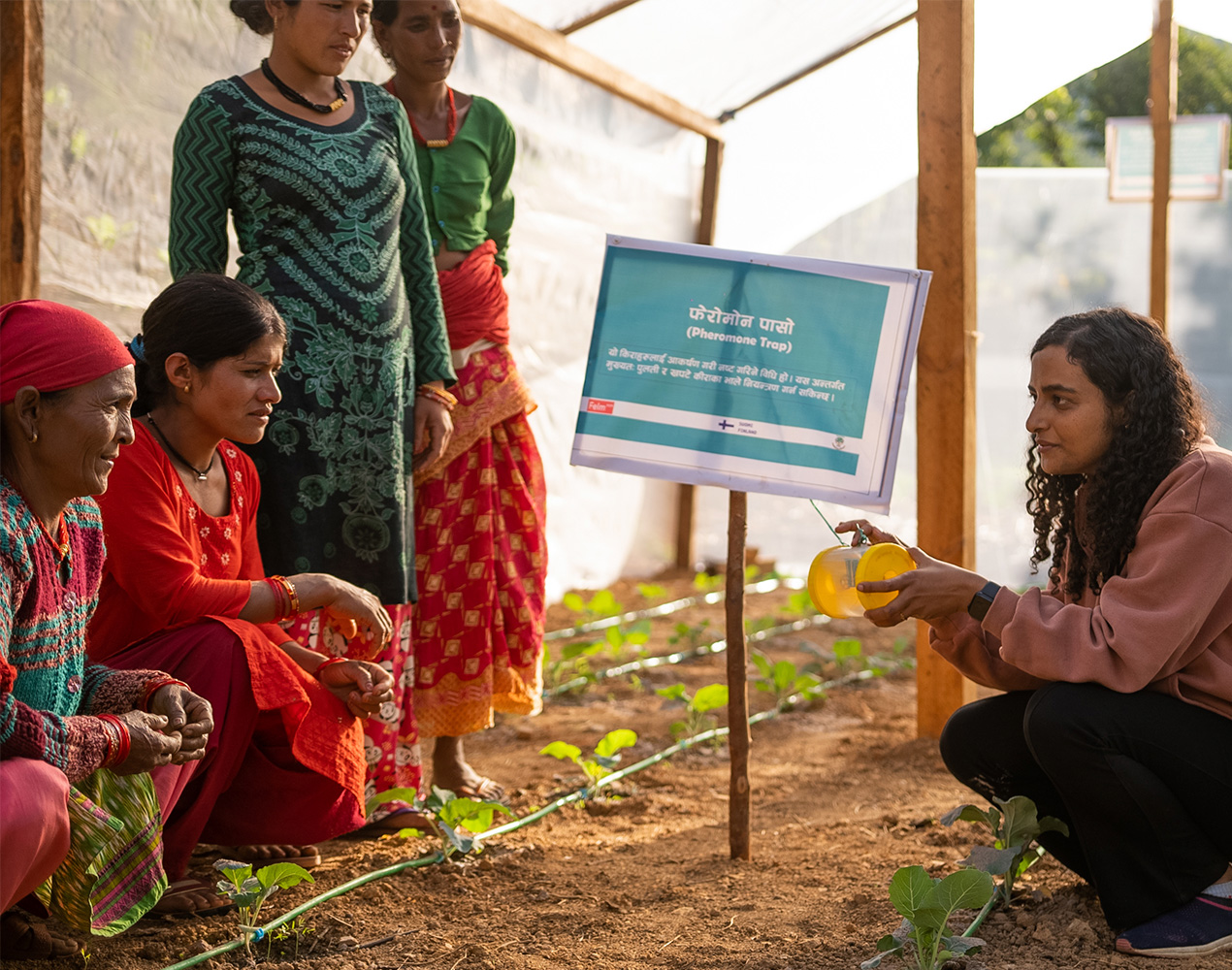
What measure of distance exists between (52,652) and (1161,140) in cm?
631

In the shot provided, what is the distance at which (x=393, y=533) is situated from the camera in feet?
9.62

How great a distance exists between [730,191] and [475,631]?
15.7 feet

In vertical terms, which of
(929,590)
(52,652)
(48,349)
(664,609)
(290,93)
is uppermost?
(290,93)

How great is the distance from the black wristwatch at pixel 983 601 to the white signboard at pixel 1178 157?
521 cm

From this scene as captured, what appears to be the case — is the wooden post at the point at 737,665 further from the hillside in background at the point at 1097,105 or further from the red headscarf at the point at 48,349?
the hillside in background at the point at 1097,105

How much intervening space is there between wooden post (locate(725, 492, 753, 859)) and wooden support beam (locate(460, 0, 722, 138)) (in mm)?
2835

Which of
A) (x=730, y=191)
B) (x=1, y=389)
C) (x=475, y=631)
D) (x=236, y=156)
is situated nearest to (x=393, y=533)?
(x=475, y=631)

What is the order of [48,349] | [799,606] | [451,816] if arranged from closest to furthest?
[48,349]
[451,816]
[799,606]

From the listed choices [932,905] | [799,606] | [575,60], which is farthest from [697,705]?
[575,60]

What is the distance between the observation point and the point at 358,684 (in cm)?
260

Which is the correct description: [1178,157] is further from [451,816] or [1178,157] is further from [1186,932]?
[451,816]

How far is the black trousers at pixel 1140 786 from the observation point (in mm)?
2287

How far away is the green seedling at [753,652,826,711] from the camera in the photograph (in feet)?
15.4

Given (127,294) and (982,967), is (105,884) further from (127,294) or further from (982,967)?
(127,294)
